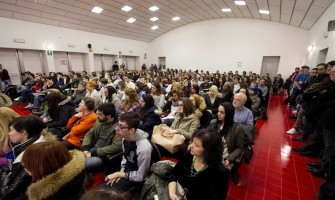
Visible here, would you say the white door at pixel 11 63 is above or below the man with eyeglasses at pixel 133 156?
above

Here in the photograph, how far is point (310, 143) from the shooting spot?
3.52 m

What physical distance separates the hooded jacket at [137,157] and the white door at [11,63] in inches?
405

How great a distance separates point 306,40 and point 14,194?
14822 millimetres

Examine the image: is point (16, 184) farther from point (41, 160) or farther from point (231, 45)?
point (231, 45)

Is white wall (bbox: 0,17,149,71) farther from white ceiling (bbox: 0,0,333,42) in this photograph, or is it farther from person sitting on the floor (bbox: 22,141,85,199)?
person sitting on the floor (bbox: 22,141,85,199)

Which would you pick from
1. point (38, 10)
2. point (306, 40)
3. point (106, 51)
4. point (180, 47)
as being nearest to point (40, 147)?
point (38, 10)

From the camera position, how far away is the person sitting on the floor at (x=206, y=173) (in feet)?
4.94

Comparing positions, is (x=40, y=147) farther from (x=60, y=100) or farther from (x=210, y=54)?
(x=210, y=54)

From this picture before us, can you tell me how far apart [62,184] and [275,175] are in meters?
3.09

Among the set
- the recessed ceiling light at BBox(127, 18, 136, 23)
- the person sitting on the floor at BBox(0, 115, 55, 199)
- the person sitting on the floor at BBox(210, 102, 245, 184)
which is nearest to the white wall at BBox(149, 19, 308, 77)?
the recessed ceiling light at BBox(127, 18, 136, 23)

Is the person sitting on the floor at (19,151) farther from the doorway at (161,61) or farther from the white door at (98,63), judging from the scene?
the doorway at (161,61)

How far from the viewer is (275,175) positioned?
2.89m

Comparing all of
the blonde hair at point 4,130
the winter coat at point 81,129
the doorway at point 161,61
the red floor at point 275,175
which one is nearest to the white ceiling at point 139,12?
the doorway at point 161,61

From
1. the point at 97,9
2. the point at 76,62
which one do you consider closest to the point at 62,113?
the point at 97,9
